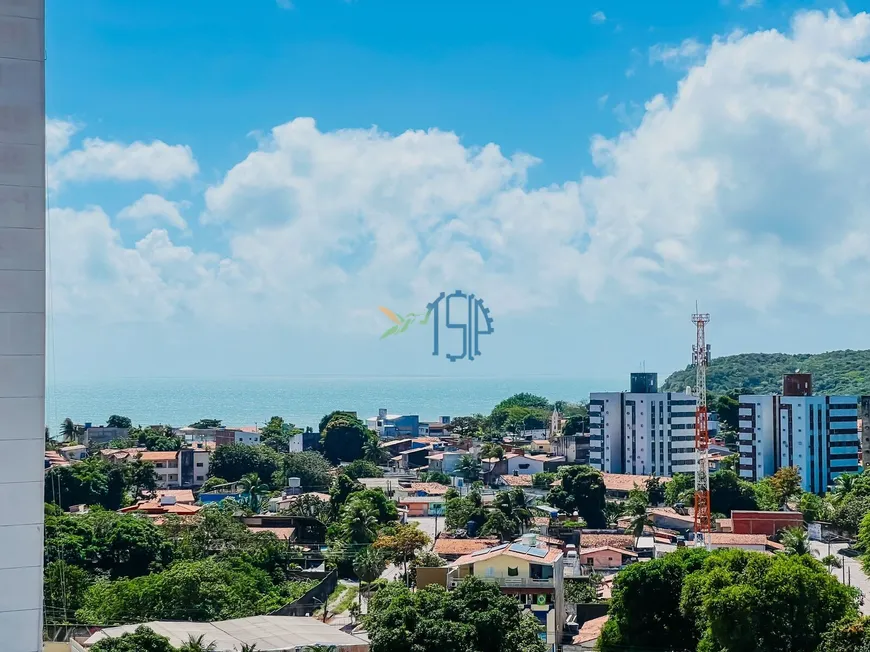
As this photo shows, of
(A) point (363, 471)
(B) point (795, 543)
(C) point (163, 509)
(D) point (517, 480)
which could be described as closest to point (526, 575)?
(B) point (795, 543)

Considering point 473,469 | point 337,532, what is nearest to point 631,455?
point 473,469

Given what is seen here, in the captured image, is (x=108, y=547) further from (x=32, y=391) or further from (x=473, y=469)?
(x=473, y=469)

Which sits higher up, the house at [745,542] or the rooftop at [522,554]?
the rooftop at [522,554]

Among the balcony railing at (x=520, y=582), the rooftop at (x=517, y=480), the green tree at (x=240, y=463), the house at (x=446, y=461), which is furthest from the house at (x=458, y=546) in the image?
the house at (x=446, y=461)

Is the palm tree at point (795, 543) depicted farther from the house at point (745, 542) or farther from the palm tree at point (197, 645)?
the palm tree at point (197, 645)

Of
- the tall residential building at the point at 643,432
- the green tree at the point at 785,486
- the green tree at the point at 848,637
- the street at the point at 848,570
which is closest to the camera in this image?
the green tree at the point at 848,637

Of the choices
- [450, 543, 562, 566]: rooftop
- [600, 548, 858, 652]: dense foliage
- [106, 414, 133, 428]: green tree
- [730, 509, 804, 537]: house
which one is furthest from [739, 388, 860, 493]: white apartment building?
[106, 414, 133, 428]: green tree
